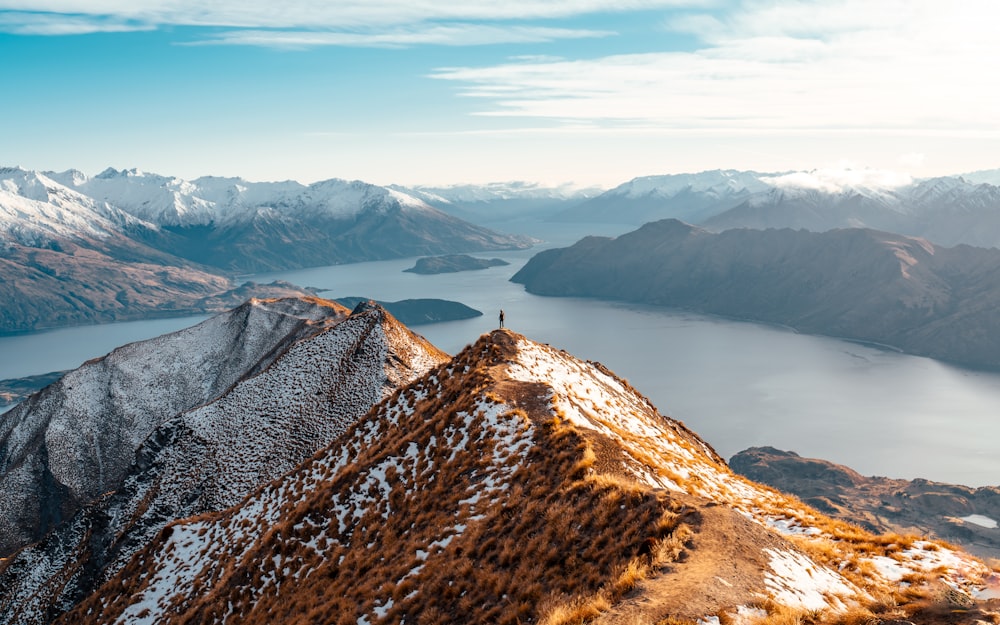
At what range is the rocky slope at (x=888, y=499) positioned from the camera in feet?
500

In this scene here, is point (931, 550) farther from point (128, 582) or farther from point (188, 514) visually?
point (188, 514)

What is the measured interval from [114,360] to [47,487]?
2441 cm

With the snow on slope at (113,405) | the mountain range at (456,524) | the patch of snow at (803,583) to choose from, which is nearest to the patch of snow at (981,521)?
the mountain range at (456,524)

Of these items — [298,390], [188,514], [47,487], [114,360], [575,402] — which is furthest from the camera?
[114,360]

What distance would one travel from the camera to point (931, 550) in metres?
19.0

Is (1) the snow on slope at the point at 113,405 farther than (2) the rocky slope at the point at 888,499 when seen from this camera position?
No

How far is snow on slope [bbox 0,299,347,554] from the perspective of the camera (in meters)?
77.9

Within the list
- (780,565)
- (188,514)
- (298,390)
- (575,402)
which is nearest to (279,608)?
(575,402)

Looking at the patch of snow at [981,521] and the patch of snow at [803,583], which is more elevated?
the patch of snow at [803,583]

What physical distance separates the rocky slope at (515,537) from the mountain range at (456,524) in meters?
0.09

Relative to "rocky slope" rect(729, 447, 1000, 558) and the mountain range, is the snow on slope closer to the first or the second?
the mountain range

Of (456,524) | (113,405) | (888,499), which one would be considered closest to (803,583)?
(456,524)

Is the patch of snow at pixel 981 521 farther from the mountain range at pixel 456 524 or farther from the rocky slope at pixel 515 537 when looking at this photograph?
the rocky slope at pixel 515 537

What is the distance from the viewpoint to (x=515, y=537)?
61.7 ft
